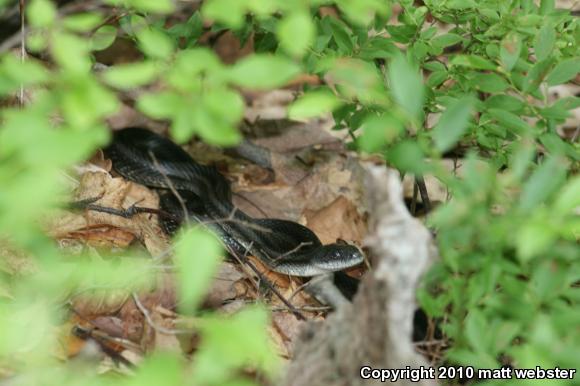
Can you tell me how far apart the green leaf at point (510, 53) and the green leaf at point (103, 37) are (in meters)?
1.97

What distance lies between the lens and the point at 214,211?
5.80 m

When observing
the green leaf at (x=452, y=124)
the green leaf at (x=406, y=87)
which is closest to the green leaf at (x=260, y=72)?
the green leaf at (x=406, y=87)

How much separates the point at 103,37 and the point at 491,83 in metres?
2.02

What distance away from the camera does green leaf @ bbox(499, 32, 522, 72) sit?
3.21 meters

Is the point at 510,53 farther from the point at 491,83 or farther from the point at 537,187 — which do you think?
the point at 537,187

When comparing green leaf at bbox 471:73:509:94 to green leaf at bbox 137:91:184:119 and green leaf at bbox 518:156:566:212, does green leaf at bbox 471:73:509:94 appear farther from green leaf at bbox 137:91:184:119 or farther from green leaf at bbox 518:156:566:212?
green leaf at bbox 137:91:184:119

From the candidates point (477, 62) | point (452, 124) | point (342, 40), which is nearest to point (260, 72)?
point (452, 124)

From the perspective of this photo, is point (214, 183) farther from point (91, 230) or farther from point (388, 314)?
point (388, 314)

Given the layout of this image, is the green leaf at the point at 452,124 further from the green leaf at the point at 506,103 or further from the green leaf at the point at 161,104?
the green leaf at the point at 506,103

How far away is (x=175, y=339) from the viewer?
335 centimetres

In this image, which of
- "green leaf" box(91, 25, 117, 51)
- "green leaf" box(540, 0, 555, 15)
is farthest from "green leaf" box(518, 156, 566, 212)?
"green leaf" box(91, 25, 117, 51)

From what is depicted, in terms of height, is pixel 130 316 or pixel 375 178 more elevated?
pixel 375 178

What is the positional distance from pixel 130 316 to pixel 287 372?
1.08m

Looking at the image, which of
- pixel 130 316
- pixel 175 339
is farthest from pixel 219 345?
pixel 130 316
